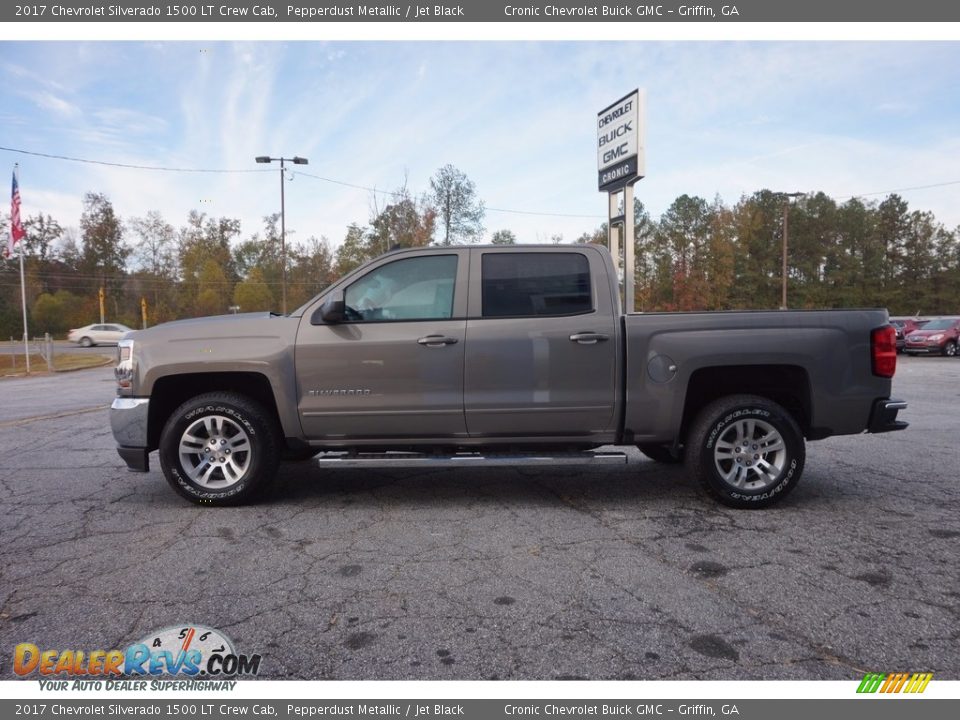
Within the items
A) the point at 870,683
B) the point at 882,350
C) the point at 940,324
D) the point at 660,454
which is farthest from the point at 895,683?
the point at 940,324

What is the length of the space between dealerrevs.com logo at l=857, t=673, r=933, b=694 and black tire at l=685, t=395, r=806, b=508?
221 cm

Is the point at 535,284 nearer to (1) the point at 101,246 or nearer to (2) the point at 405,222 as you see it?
(2) the point at 405,222

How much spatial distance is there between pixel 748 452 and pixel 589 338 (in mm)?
1444

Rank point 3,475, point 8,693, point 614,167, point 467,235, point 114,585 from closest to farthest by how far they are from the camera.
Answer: point 8,693, point 114,585, point 3,475, point 614,167, point 467,235

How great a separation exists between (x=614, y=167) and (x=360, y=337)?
34.5 feet

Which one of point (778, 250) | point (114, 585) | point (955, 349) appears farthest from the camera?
point (778, 250)

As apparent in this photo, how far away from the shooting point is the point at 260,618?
3.05 metres

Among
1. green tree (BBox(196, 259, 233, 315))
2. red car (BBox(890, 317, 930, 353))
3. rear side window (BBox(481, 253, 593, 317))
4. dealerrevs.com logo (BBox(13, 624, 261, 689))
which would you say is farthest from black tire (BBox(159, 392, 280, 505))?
green tree (BBox(196, 259, 233, 315))

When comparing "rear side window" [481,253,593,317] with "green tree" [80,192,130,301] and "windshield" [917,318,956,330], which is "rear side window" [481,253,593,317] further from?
"green tree" [80,192,130,301]

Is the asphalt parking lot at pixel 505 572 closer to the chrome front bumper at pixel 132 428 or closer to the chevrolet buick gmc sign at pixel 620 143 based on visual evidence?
the chrome front bumper at pixel 132 428

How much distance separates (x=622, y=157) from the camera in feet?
44.3

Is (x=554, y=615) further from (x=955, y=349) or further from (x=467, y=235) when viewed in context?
(x=467, y=235)

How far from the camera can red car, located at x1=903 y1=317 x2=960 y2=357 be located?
24.8m

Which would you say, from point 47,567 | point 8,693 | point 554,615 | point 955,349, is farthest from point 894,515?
point 955,349
